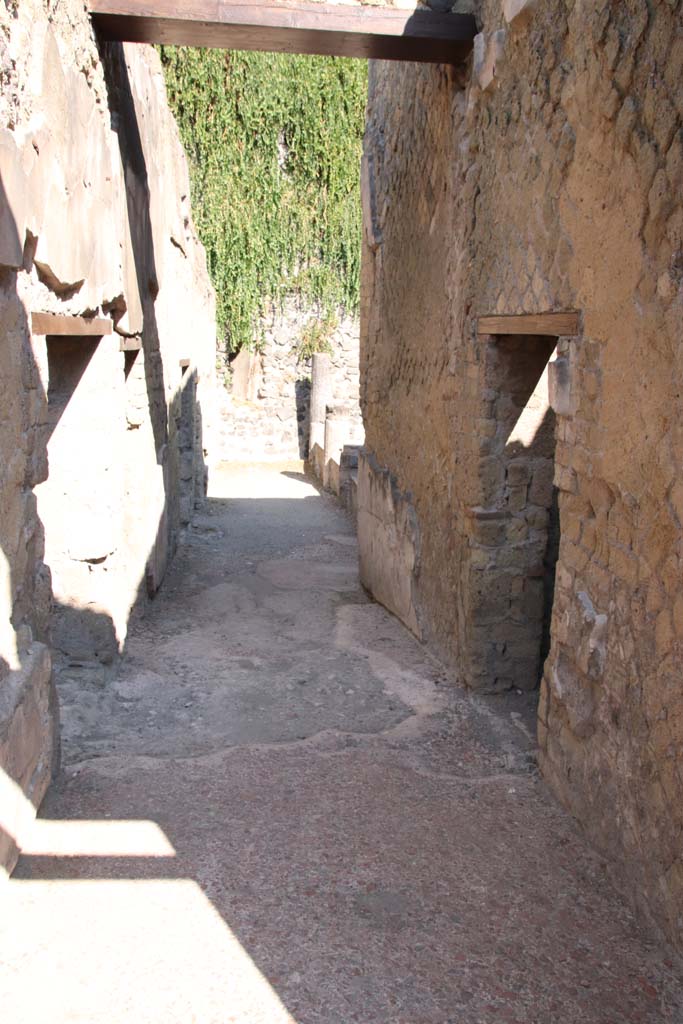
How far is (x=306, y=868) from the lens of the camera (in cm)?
320

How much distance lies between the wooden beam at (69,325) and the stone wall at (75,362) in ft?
0.12

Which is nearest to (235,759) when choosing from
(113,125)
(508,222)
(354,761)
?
(354,761)

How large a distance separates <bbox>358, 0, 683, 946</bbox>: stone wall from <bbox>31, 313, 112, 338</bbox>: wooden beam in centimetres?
194

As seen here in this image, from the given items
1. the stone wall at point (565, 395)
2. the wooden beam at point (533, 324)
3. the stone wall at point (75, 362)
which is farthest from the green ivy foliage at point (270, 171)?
the wooden beam at point (533, 324)

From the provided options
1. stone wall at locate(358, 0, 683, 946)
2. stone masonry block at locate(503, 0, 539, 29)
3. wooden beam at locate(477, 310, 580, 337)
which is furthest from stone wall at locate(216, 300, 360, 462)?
stone masonry block at locate(503, 0, 539, 29)

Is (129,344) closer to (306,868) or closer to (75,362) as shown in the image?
(75,362)

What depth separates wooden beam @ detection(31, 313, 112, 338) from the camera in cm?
356

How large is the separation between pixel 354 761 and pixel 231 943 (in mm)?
1391

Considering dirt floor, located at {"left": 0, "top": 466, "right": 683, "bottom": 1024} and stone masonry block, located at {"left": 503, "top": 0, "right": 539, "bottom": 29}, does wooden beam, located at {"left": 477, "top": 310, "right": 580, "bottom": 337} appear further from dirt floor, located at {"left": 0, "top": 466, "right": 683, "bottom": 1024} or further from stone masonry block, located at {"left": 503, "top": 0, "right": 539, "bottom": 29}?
dirt floor, located at {"left": 0, "top": 466, "right": 683, "bottom": 1024}

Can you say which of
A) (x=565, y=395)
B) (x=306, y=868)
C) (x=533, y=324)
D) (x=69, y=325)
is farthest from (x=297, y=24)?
(x=306, y=868)

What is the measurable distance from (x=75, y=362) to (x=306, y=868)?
119 inches

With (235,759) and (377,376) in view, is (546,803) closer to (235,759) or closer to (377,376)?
(235,759)

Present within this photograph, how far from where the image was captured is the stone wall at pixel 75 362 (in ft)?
10.3

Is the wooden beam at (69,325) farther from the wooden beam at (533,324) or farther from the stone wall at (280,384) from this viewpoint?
the stone wall at (280,384)
